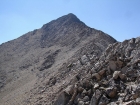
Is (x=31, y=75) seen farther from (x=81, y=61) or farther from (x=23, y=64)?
(x=81, y=61)

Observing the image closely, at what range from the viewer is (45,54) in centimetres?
5047

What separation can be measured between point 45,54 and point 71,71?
26.0 m

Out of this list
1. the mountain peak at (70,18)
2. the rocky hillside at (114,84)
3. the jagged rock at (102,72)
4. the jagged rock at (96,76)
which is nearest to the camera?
the rocky hillside at (114,84)

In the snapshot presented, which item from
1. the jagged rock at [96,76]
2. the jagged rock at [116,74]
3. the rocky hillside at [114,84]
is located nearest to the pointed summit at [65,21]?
the rocky hillside at [114,84]

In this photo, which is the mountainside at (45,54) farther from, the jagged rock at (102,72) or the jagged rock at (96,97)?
the jagged rock at (96,97)

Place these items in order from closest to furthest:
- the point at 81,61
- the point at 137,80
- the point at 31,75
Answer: the point at 137,80, the point at 81,61, the point at 31,75

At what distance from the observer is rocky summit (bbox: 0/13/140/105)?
41.2 ft

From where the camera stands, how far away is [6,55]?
61.4 m

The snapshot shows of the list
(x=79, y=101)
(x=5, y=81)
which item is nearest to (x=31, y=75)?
(x=5, y=81)

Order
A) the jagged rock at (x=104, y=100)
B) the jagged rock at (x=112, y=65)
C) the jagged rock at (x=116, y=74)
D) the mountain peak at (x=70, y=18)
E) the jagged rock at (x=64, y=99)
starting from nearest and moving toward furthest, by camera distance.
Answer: the jagged rock at (x=104, y=100), the jagged rock at (x=116, y=74), the jagged rock at (x=112, y=65), the jagged rock at (x=64, y=99), the mountain peak at (x=70, y=18)

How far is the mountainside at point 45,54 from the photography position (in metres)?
30.0

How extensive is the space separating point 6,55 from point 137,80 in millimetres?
54746

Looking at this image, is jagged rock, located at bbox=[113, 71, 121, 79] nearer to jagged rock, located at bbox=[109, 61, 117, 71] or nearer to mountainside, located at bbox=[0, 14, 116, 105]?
jagged rock, located at bbox=[109, 61, 117, 71]

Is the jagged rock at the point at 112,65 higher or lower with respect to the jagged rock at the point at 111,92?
higher
